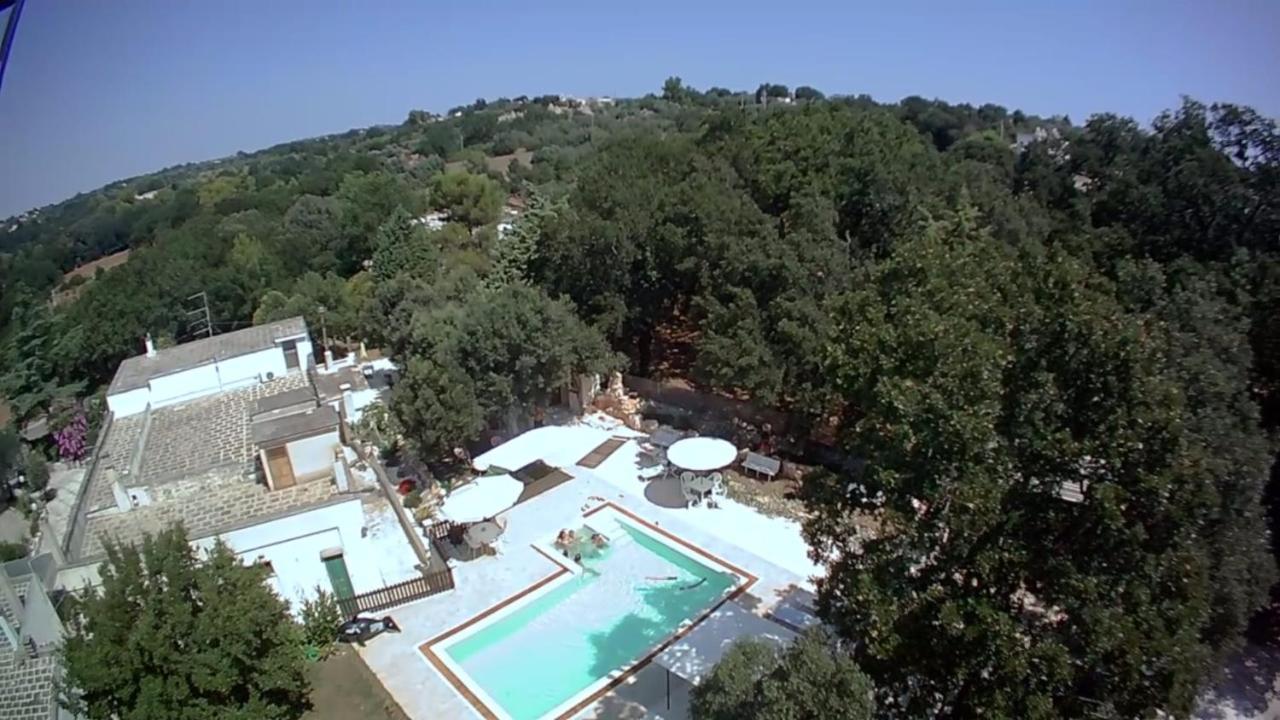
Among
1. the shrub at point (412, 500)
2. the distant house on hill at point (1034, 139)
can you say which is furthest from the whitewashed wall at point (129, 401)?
the distant house on hill at point (1034, 139)

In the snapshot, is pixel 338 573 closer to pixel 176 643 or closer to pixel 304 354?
pixel 176 643

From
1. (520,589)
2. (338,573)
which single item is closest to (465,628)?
(520,589)

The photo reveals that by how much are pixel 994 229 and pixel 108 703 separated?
90.2 feet

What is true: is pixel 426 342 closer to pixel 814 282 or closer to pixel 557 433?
pixel 557 433

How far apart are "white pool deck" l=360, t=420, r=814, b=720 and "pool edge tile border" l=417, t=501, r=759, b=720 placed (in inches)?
4.4

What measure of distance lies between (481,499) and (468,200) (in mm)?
34794

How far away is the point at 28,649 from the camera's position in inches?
505

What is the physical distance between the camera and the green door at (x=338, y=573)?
15586 millimetres

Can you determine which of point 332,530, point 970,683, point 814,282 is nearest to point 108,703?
point 332,530

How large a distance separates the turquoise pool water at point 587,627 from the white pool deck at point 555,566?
2.06 ft

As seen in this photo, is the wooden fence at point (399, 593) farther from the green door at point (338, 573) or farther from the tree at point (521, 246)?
the tree at point (521, 246)

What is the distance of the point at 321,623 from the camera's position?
48.3ft

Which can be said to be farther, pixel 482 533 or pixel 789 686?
pixel 482 533

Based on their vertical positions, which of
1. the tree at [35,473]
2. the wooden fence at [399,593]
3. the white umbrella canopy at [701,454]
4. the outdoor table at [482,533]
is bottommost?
the tree at [35,473]
